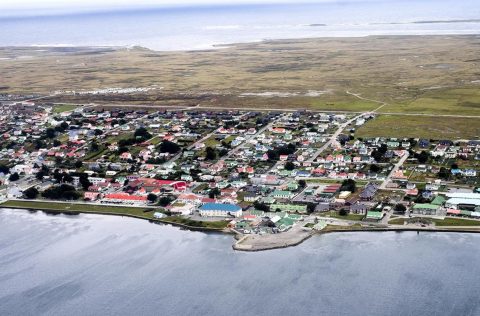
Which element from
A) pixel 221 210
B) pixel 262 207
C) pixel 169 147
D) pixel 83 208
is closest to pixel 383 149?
pixel 262 207

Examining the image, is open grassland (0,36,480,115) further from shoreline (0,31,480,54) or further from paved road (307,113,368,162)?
paved road (307,113,368,162)

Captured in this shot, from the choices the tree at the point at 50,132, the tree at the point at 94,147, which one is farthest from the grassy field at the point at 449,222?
the tree at the point at 50,132

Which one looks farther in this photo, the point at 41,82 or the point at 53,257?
the point at 41,82

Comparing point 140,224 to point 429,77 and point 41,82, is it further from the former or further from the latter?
point 41,82

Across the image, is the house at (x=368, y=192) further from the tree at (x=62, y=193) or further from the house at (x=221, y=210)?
the tree at (x=62, y=193)

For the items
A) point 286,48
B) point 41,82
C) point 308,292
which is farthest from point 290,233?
point 286,48
